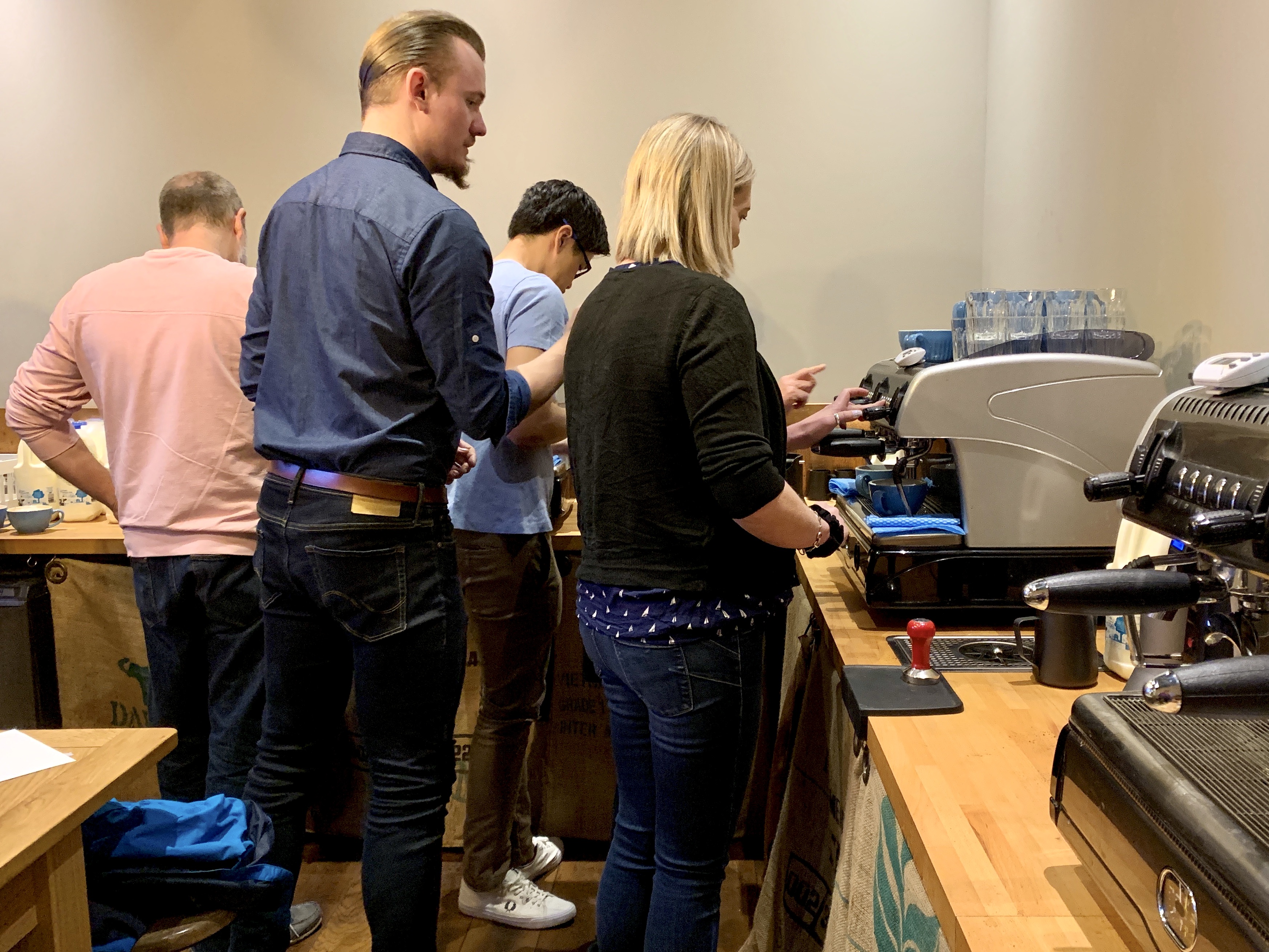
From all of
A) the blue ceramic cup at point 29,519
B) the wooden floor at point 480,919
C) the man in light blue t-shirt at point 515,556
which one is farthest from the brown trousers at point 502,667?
the blue ceramic cup at point 29,519

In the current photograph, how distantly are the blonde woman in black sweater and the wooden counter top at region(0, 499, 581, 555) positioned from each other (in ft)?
3.23

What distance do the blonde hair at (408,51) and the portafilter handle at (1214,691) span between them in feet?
4.50

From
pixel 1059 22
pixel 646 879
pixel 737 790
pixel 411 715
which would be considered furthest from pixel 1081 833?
pixel 1059 22

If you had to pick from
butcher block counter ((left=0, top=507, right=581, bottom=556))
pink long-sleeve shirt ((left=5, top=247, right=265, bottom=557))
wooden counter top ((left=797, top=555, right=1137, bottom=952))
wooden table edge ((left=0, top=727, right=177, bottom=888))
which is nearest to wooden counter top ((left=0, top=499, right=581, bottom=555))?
butcher block counter ((left=0, top=507, right=581, bottom=556))

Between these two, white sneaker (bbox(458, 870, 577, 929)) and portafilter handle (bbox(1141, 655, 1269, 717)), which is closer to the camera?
portafilter handle (bbox(1141, 655, 1269, 717))

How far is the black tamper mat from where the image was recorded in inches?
49.6

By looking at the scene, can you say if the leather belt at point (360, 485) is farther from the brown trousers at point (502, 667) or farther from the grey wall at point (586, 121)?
the grey wall at point (586, 121)

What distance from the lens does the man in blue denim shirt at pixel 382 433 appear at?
4.79 ft

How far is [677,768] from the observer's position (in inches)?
54.9

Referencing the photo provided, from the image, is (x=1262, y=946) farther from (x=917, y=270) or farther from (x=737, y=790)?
(x=917, y=270)

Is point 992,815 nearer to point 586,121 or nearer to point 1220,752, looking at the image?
point 1220,752

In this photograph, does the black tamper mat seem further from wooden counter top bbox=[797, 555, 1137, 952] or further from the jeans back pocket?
the jeans back pocket

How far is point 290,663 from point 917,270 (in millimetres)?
2391

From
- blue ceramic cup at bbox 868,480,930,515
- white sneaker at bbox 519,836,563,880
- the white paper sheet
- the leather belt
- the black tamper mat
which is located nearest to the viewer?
the white paper sheet
